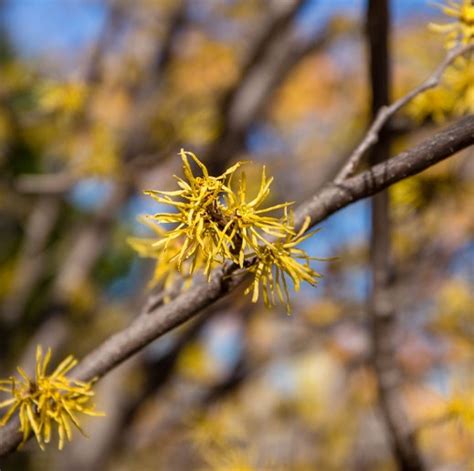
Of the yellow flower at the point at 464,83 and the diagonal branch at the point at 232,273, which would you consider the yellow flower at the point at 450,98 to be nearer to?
the yellow flower at the point at 464,83

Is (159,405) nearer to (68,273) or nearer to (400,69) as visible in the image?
(68,273)

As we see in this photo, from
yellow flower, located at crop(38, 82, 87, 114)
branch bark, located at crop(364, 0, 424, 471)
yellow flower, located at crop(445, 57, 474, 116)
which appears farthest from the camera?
yellow flower, located at crop(38, 82, 87, 114)

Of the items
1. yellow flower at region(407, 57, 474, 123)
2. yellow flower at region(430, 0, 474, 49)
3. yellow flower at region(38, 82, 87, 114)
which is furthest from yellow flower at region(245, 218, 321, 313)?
yellow flower at region(38, 82, 87, 114)

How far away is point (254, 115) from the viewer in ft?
7.36

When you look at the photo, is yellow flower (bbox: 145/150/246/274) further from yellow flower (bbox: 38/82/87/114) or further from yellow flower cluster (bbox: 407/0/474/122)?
yellow flower (bbox: 38/82/87/114)

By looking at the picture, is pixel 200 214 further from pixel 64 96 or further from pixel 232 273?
pixel 64 96

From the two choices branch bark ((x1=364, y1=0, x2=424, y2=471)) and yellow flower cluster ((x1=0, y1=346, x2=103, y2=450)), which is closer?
yellow flower cluster ((x1=0, y1=346, x2=103, y2=450))

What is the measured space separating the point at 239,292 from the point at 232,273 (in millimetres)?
1481

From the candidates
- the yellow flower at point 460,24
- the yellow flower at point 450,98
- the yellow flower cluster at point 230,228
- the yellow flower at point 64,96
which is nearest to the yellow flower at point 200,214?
the yellow flower cluster at point 230,228

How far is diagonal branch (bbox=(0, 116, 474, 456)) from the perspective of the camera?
0.67 meters

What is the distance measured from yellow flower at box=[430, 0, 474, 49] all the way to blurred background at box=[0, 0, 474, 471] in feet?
1.02

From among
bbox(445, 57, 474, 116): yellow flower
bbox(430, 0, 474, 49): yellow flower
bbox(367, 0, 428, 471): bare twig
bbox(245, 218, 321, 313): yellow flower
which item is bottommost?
bbox(245, 218, 321, 313): yellow flower

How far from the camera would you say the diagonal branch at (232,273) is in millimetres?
667

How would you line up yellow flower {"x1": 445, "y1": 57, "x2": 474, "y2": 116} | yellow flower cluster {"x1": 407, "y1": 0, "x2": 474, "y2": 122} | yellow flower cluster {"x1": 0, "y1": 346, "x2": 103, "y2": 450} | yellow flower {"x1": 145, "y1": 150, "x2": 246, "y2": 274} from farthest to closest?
yellow flower {"x1": 445, "y1": 57, "x2": 474, "y2": 116}, yellow flower cluster {"x1": 407, "y1": 0, "x2": 474, "y2": 122}, yellow flower cluster {"x1": 0, "y1": 346, "x2": 103, "y2": 450}, yellow flower {"x1": 145, "y1": 150, "x2": 246, "y2": 274}
